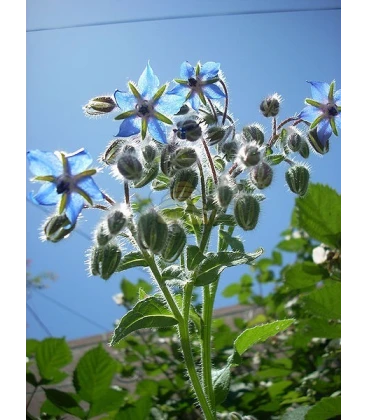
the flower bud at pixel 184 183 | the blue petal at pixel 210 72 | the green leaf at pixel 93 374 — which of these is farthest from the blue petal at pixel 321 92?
the green leaf at pixel 93 374

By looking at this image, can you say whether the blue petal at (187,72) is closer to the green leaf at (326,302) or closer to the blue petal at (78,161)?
the blue petal at (78,161)

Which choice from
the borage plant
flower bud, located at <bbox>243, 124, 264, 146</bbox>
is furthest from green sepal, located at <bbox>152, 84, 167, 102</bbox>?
flower bud, located at <bbox>243, 124, 264, 146</bbox>

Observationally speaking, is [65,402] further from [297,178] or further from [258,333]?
[297,178]

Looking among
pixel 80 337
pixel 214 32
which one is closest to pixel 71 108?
pixel 214 32

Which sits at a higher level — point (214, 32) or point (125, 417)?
point (214, 32)

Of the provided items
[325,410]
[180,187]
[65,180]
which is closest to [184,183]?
[180,187]
